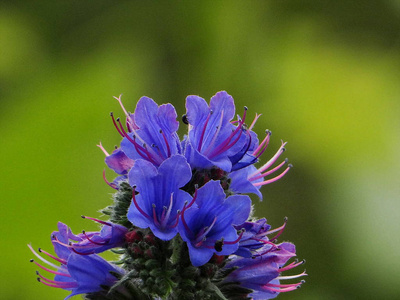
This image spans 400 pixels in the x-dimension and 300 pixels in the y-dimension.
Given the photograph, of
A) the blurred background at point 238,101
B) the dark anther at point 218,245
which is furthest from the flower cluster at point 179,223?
the blurred background at point 238,101

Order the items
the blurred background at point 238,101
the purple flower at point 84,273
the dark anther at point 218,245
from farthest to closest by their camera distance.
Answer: the blurred background at point 238,101 < the purple flower at point 84,273 < the dark anther at point 218,245

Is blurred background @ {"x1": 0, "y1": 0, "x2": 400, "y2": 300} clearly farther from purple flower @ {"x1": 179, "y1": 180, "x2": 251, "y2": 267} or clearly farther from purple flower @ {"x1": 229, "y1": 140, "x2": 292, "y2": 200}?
purple flower @ {"x1": 179, "y1": 180, "x2": 251, "y2": 267}

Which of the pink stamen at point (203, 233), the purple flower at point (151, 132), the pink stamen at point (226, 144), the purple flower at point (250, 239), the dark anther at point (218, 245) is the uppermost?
the purple flower at point (151, 132)

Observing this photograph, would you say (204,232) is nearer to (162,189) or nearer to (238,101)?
(162,189)

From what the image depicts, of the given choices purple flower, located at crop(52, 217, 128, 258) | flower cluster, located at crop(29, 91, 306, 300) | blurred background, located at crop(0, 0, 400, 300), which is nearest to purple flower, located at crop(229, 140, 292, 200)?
Result: flower cluster, located at crop(29, 91, 306, 300)

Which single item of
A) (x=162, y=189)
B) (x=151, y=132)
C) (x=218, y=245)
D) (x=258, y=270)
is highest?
(x=151, y=132)

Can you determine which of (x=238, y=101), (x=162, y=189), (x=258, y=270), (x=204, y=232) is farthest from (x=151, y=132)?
(x=238, y=101)

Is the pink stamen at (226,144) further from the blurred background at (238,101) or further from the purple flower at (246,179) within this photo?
the blurred background at (238,101)
